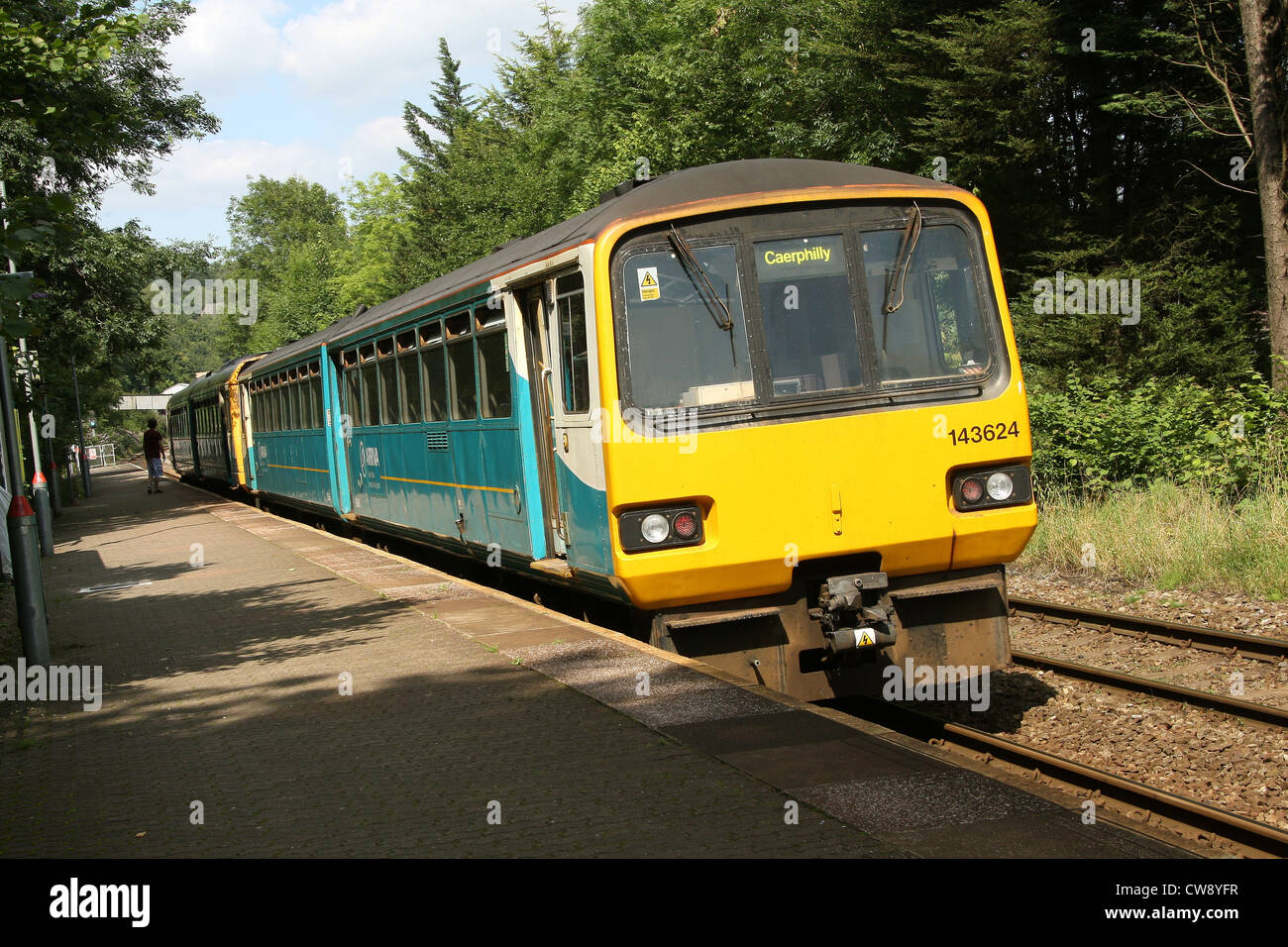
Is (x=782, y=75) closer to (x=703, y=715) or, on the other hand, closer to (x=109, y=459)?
(x=703, y=715)

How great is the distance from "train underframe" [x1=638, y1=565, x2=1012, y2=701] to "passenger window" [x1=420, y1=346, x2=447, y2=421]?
4861 mm

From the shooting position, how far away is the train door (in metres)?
8.41

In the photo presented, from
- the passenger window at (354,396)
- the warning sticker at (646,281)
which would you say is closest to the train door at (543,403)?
the warning sticker at (646,281)

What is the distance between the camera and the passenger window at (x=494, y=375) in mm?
9297

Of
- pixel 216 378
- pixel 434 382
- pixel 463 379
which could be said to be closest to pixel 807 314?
pixel 463 379

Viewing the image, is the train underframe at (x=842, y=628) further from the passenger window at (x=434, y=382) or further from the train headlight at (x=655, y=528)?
the passenger window at (x=434, y=382)

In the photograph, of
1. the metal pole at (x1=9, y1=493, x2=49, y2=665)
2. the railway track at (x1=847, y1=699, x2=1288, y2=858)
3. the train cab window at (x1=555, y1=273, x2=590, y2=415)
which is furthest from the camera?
the metal pole at (x1=9, y1=493, x2=49, y2=665)

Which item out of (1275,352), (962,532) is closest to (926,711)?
(962,532)

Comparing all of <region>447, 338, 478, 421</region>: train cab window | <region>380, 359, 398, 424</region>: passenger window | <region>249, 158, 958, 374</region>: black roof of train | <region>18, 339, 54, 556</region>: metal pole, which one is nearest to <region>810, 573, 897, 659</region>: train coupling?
<region>249, 158, 958, 374</region>: black roof of train

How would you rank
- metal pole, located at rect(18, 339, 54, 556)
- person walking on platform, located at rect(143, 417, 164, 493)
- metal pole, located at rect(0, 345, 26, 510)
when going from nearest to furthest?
metal pole, located at rect(0, 345, 26, 510) → metal pole, located at rect(18, 339, 54, 556) → person walking on platform, located at rect(143, 417, 164, 493)

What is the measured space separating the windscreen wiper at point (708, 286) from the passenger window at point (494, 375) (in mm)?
2555

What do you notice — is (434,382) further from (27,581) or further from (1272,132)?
(1272,132)

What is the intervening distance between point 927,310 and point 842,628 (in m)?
1.98

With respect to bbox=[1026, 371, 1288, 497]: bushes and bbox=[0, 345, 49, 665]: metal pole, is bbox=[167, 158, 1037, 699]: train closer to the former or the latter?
bbox=[0, 345, 49, 665]: metal pole
